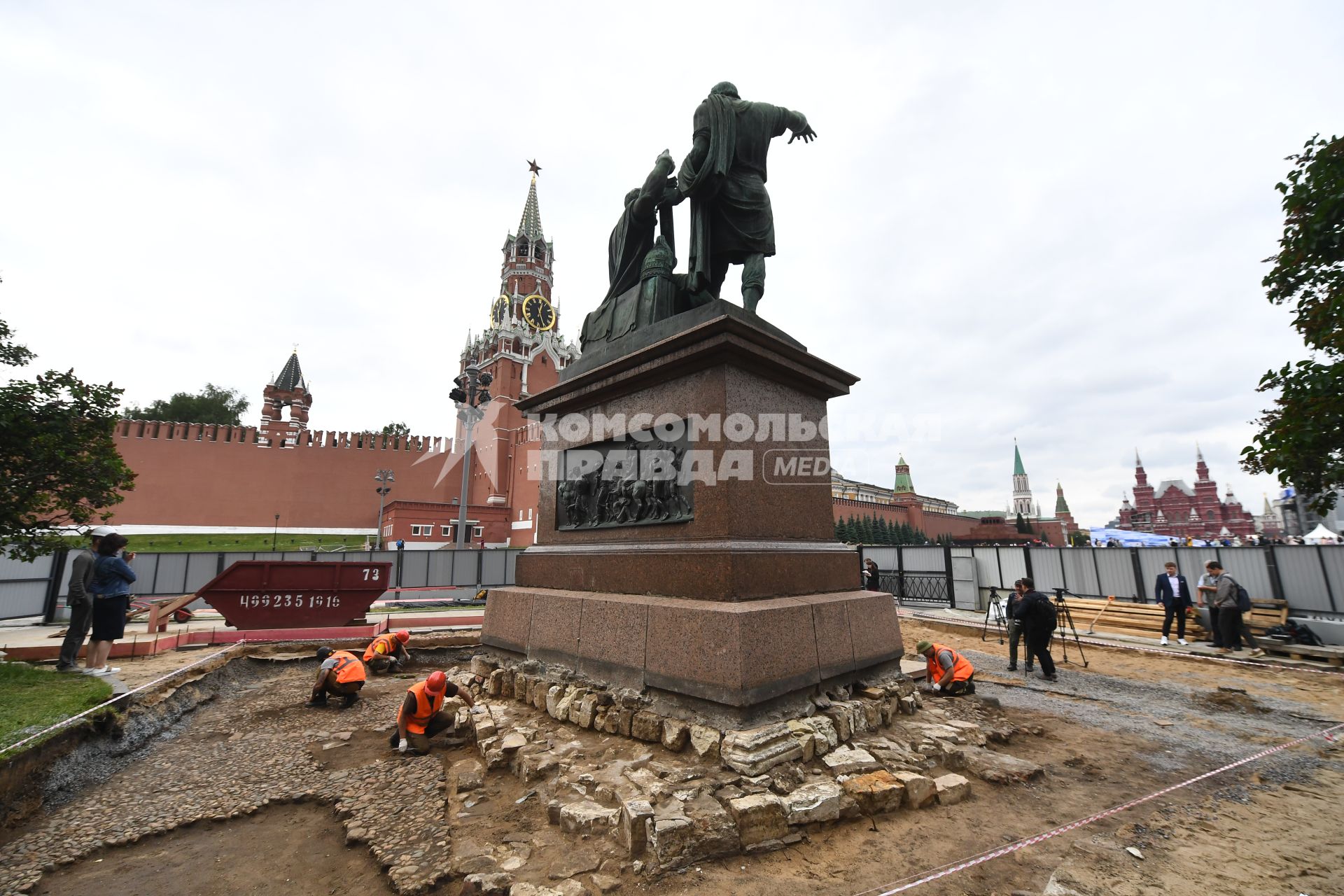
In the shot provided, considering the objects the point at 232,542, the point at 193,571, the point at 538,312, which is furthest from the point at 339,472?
the point at 193,571

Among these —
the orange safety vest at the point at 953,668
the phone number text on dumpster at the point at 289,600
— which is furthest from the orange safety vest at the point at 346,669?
the orange safety vest at the point at 953,668

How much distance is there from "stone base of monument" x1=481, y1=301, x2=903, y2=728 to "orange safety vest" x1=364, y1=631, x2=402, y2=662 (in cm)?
335

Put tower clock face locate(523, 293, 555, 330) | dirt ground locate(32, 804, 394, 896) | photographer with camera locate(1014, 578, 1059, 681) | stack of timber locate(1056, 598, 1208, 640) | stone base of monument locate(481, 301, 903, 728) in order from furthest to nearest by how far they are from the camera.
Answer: tower clock face locate(523, 293, 555, 330) < stack of timber locate(1056, 598, 1208, 640) < photographer with camera locate(1014, 578, 1059, 681) < stone base of monument locate(481, 301, 903, 728) < dirt ground locate(32, 804, 394, 896)

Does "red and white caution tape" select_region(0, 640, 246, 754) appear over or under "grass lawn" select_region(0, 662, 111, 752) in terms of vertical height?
under

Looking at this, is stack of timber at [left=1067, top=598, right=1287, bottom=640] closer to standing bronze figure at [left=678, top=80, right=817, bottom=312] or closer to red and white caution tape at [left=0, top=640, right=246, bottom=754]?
standing bronze figure at [left=678, top=80, right=817, bottom=312]

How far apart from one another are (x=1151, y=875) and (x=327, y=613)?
39.0 feet

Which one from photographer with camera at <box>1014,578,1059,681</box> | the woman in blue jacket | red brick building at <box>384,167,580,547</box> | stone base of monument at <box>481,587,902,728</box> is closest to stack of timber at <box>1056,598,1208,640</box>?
photographer with camera at <box>1014,578,1059,681</box>

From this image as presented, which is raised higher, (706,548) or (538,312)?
(538,312)

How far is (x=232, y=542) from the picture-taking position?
37.2 metres

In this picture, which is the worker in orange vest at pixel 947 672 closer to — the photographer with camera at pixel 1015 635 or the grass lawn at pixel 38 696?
the photographer with camera at pixel 1015 635

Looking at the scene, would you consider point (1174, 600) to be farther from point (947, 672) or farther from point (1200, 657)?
point (947, 672)

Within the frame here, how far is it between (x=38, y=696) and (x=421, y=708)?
3.56 m

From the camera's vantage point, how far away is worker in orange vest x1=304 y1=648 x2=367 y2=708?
6.11 m

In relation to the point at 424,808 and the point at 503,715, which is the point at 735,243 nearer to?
the point at 503,715
